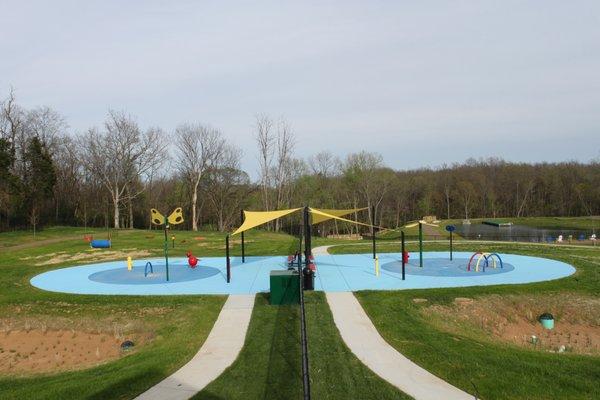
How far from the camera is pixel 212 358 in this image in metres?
9.63

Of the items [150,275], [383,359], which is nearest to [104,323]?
[150,275]

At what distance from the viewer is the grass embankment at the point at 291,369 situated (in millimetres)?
7617

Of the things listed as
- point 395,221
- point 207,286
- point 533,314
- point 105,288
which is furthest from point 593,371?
point 395,221

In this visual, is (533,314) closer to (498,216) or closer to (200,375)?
(200,375)

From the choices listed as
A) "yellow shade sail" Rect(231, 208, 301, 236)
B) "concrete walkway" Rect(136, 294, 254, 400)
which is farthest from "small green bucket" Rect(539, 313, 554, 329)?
"yellow shade sail" Rect(231, 208, 301, 236)

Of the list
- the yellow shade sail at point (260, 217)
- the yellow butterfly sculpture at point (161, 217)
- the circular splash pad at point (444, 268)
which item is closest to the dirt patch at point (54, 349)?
the yellow butterfly sculpture at point (161, 217)

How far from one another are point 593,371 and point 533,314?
5877 mm

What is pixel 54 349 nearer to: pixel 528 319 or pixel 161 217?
pixel 161 217

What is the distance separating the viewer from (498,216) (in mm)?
89750

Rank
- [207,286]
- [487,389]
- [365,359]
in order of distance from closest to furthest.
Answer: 1. [487,389]
2. [365,359]
3. [207,286]

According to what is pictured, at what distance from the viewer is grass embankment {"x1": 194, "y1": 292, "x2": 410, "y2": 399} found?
7.62 metres

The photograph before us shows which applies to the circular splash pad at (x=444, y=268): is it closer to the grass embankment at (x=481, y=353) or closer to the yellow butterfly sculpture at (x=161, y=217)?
the grass embankment at (x=481, y=353)

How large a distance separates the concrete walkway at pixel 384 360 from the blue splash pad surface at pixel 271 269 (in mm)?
3533

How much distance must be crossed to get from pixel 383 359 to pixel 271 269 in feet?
39.3
